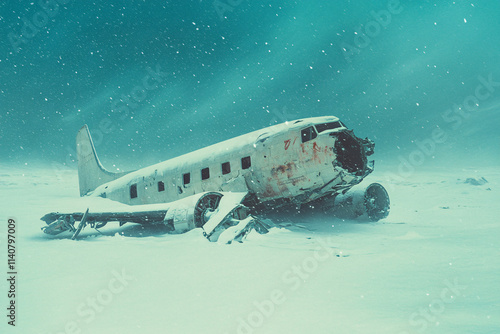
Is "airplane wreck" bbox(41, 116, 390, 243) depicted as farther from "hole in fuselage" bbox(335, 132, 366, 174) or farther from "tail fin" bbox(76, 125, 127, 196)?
"tail fin" bbox(76, 125, 127, 196)

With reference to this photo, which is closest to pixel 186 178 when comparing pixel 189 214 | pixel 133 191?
pixel 133 191

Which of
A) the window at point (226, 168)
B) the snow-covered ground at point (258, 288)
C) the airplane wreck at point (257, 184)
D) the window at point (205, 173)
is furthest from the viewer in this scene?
the window at point (205, 173)

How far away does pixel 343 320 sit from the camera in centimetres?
353

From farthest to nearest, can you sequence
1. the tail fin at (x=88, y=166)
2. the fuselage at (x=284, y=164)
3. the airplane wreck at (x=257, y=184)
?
the tail fin at (x=88, y=166), the fuselage at (x=284, y=164), the airplane wreck at (x=257, y=184)

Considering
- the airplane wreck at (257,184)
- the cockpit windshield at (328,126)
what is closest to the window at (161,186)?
the airplane wreck at (257,184)

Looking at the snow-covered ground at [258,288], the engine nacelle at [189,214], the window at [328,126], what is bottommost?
the snow-covered ground at [258,288]

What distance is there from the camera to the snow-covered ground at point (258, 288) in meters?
3.52

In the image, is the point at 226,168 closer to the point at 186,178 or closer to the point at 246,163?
the point at 246,163

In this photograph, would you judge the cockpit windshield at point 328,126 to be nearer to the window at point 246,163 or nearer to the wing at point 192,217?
the window at point 246,163

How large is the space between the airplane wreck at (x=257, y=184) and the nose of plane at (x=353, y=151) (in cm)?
4

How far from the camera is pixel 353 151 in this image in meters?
12.6

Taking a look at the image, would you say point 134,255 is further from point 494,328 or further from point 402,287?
point 494,328

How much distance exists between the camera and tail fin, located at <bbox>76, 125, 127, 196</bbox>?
23277 millimetres

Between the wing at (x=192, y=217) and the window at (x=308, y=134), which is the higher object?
the window at (x=308, y=134)
